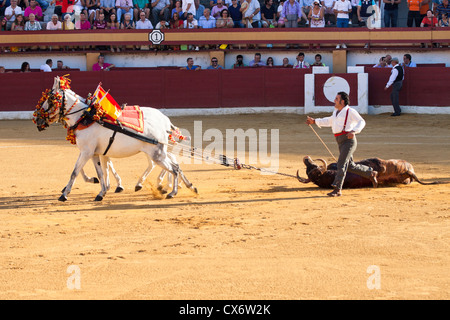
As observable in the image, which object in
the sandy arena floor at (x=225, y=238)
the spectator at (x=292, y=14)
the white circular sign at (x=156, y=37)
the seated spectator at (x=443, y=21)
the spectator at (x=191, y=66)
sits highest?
the spectator at (x=292, y=14)

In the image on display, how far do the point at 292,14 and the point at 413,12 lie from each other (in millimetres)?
3719

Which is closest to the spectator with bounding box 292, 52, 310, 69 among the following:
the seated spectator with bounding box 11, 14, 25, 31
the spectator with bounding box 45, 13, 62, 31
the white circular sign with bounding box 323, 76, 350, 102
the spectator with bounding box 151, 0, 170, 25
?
the white circular sign with bounding box 323, 76, 350, 102

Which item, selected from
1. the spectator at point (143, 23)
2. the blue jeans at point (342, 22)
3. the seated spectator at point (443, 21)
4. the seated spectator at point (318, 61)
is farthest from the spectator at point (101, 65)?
the seated spectator at point (443, 21)

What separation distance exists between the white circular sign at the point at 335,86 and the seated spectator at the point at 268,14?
2.95m

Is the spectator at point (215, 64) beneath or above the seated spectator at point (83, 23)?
beneath

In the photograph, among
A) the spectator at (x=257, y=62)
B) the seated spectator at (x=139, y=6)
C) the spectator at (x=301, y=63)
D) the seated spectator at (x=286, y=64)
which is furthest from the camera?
the seated spectator at (x=139, y=6)

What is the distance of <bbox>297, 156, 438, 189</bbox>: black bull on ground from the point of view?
1141cm

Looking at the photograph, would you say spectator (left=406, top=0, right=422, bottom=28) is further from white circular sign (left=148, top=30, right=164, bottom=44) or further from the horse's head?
the horse's head

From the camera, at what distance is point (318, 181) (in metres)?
11.6

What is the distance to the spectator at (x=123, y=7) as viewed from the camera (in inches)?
952

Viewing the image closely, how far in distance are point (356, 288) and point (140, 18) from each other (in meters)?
18.7

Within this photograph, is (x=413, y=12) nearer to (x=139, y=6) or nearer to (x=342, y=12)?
(x=342, y=12)

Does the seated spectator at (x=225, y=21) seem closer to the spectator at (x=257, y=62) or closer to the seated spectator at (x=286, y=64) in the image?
the spectator at (x=257, y=62)
